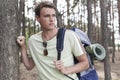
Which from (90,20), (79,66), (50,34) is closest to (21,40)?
(50,34)

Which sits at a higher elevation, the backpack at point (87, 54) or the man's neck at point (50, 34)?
the man's neck at point (50, 34)

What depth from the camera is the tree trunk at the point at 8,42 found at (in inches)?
121

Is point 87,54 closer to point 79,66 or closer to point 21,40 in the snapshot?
point 79,66

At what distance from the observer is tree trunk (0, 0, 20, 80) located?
3064mm

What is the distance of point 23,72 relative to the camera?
13562mm

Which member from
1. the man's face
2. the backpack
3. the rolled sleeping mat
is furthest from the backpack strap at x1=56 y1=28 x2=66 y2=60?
the rolled sleeping mat

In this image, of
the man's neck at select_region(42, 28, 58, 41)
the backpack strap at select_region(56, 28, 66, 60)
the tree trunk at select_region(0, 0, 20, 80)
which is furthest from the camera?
the tree trunk at select_region(0, 0, 20, 80)

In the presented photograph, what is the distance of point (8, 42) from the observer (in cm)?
306

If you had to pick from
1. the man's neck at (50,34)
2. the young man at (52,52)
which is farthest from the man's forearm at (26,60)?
the man's neck at (50,34)

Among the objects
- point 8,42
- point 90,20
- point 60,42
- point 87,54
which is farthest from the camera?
point 90,20

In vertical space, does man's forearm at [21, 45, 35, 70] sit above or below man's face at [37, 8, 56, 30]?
below

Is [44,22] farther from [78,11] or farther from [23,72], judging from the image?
[78,11]

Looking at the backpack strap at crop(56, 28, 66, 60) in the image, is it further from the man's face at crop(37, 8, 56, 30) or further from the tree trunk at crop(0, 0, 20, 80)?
the tree trunk at crop(0, 0, 20, 80)

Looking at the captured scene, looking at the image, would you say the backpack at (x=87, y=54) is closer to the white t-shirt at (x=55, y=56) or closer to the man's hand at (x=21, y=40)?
the white t-shirt at (x=55, y=56)
